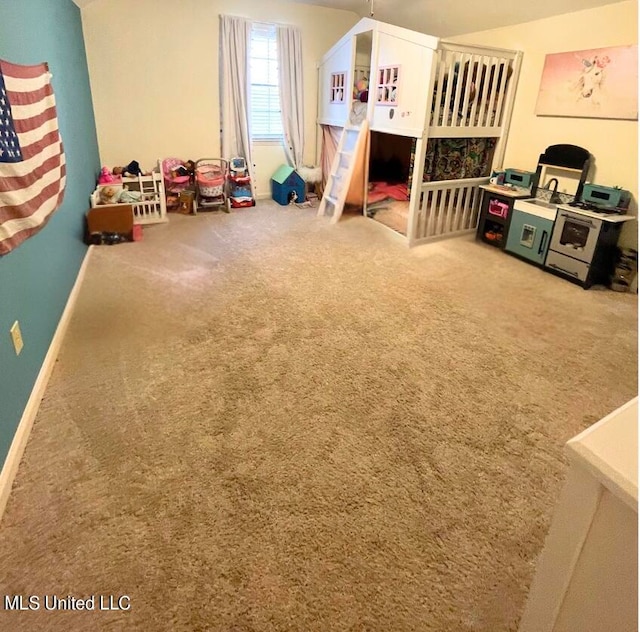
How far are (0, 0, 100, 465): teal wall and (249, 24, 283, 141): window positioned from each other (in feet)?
5.85

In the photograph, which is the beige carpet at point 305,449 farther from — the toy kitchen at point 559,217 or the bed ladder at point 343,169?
the bed ladder at point 343,169

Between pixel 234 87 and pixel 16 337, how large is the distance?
165 inches

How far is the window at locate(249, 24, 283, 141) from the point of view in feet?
16.4

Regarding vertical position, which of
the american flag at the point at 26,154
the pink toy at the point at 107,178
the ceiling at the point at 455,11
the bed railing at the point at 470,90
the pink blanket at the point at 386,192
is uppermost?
the ceiling at the point at 455,11

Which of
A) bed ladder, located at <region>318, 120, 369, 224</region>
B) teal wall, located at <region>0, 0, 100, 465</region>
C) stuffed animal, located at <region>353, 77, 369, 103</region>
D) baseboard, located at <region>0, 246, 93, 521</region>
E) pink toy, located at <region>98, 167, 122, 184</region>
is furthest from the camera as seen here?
stuffed animal, located at <region>353, 77, 369, 103</region>

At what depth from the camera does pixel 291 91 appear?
5.31 meters

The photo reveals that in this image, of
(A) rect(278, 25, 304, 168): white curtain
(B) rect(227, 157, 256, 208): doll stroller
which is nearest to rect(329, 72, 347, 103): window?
(A) rect(278, 25, 304, 168): white curtain

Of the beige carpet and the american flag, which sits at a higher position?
the american flag

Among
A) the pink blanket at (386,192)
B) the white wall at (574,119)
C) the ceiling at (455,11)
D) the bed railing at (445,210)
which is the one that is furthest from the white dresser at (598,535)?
the pink blanket at (386,192)

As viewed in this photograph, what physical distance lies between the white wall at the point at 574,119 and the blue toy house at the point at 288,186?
8.00ft

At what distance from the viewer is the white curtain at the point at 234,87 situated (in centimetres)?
478

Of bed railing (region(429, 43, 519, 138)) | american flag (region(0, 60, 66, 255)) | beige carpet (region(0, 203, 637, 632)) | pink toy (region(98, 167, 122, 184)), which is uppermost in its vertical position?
bed railing (region(429, 43, 519, 138))

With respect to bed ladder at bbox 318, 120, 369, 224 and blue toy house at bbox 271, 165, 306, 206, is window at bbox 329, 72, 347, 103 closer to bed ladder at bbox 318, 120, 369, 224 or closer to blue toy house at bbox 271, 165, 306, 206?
bed ladder at bbox 318, 120, 369, 224

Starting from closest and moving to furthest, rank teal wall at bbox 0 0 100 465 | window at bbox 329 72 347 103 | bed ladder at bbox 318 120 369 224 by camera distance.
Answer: teal wall at bbox 0 0 100 465 < bed ladder at bbox 318 120 369 224 < window at bbox 329 72 347 103
